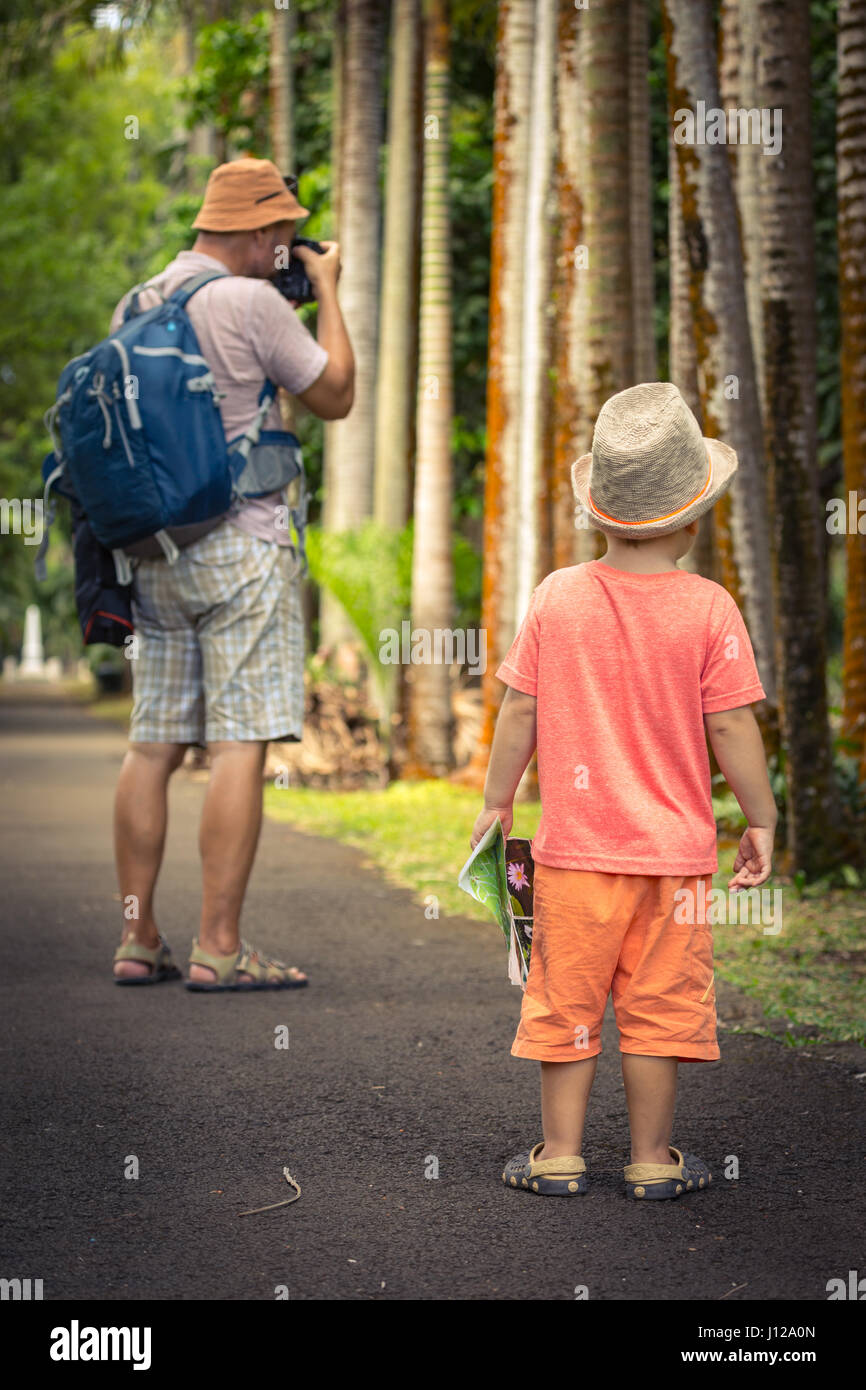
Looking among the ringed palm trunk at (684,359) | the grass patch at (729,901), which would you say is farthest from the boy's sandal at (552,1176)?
the ringed palm trunk at (684,359)

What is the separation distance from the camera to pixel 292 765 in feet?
41.3

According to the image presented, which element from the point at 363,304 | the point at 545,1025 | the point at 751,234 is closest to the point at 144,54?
the point at 363,304

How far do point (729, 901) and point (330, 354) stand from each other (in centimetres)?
311

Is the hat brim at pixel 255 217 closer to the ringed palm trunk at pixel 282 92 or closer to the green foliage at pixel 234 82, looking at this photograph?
the ringed palm trunk at pixel 282 92

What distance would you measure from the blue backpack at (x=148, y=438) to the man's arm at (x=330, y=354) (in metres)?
0.36

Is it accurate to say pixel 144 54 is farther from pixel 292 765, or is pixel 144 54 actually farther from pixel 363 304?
pixel 292 765

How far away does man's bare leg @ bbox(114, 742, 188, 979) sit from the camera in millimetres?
5254

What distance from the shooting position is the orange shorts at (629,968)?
3361mm

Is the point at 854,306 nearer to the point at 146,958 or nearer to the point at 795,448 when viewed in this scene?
the point at 795,448

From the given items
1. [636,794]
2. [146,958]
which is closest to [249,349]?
[146,958]

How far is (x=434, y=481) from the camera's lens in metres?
12.6

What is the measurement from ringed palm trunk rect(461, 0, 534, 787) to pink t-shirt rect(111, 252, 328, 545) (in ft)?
19.7

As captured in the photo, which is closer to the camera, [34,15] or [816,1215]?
[816,1215]
